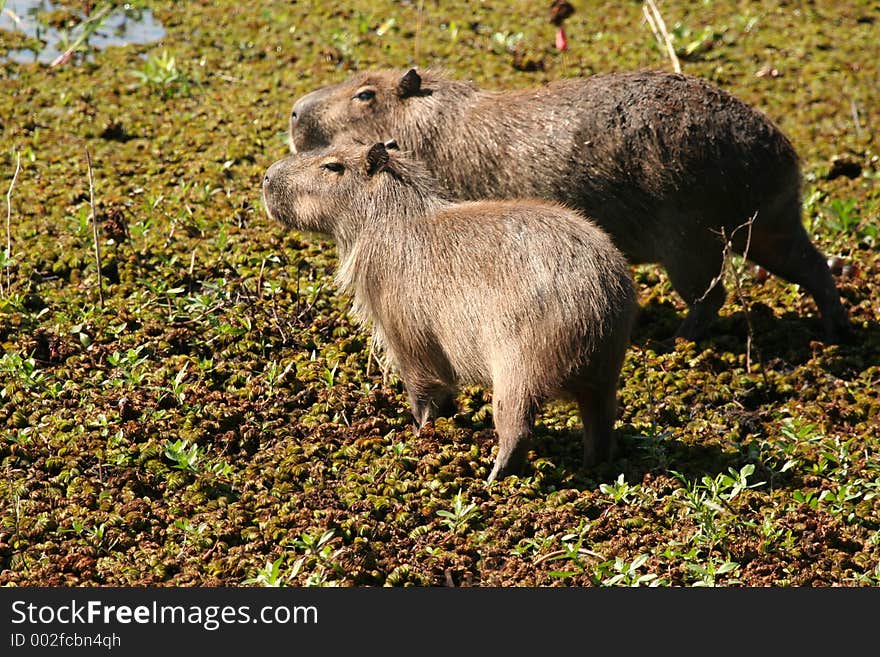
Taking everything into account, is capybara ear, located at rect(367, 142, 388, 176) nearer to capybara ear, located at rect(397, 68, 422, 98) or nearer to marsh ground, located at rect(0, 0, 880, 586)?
marsh ground, located at rect(0, 0, 880, 586)

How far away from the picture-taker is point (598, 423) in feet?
13.9

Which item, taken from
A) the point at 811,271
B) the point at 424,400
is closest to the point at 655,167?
the point at 811,271

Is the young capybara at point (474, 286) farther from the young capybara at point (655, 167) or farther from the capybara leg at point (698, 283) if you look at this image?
the capybara leg at point (698, 283)

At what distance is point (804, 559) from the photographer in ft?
12.7

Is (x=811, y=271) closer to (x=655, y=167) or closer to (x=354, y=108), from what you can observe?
(x=655, y=167)

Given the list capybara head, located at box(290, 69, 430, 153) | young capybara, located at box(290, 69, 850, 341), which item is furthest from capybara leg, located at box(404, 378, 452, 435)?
capybara head, located at box(290, 69, 430, 153)

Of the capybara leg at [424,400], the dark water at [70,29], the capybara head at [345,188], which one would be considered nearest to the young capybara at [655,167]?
the capybara head at [345,188]

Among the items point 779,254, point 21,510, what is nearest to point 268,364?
point 21,510

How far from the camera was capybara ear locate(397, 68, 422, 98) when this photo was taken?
18.5 feet

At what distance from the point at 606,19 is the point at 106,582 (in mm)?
6170

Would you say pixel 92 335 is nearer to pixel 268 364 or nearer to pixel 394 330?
pixel 268 364

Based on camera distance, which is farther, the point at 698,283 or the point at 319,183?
the point at 698,283

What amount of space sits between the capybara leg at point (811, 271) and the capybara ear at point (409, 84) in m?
1.77

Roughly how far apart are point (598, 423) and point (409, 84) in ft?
7.26
